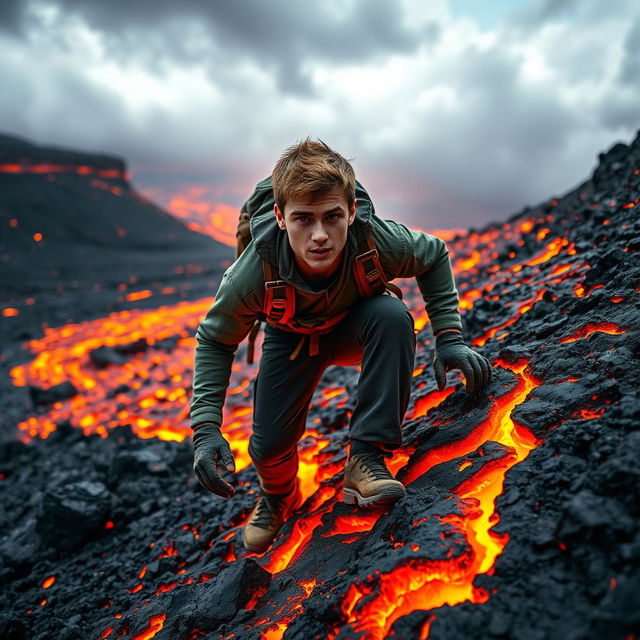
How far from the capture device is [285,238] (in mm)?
2889

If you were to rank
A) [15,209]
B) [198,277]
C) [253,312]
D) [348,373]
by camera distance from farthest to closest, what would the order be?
[15,209]
[198,277]
[348,373]
[253,312]

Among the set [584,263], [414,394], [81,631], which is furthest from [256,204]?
[584,263]

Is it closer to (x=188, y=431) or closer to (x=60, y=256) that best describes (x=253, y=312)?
(x=188, y=431)

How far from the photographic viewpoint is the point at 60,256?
25.7 m

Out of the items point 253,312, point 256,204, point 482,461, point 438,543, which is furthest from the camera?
point 256,204

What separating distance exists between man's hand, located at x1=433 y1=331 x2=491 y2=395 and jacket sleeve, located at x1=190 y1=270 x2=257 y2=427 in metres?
1.21

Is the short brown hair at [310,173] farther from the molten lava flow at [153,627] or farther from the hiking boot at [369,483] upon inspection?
the molten lava flow at [153,627]

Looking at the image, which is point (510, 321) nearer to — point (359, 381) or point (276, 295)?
point (359, 381)

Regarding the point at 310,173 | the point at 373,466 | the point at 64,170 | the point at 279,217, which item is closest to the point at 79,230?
the point at 64,170

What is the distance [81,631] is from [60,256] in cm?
2607

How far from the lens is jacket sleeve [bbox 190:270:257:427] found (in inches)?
115

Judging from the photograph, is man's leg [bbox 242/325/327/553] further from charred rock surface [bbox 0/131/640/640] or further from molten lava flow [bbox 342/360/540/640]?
molten lava flow [bbox 342/360/540/640]

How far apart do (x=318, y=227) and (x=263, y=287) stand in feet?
1.60

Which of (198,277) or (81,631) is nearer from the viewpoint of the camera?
(81,631)
